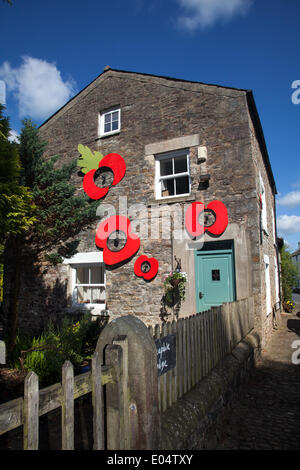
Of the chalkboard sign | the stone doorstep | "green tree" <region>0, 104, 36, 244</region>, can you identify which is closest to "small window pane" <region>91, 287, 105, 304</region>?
"green tree" <region>0, 104, 36, 244</region>

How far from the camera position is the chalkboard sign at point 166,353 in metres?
2.77

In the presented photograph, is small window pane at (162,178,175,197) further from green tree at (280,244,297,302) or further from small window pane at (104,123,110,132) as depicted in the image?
green tree at (280,244,297,302)

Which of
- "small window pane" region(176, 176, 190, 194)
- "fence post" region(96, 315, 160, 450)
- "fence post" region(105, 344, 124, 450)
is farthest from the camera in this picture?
"small window pane" region(176, 176, 190, 194)

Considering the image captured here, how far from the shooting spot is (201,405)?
3.30m

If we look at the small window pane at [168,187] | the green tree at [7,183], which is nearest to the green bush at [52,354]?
the green tree at [7,183]

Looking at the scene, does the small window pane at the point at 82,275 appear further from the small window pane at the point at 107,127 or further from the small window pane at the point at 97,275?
the small window pane at the point at 107,127

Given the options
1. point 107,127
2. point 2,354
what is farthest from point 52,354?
point 107,127

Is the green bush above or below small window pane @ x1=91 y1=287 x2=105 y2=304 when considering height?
below

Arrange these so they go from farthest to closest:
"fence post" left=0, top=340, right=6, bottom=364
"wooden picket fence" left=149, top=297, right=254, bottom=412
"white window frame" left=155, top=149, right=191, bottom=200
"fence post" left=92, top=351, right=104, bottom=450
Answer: "white window frame" left=155, top=149, right=191, bottom=200
"fence post" left=0, top=340, right=6, bottom=364
"wooden picket fence" left=149, top=297, right=254, bottom=412
"fence post" left=92, top=351, right=104, bottom=450

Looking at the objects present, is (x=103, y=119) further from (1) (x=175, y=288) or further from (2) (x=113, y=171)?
(1) (x=175, y=288)

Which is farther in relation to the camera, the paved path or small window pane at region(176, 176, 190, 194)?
small window pane at region(176, 176, 190, 194)

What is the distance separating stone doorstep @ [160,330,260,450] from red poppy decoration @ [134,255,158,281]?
3552mm

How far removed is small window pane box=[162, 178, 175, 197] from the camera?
9148 millimetres
